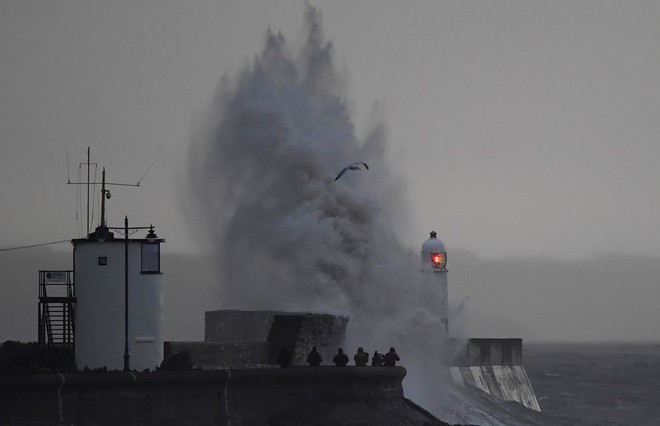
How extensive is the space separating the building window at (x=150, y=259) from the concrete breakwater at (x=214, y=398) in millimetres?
2785

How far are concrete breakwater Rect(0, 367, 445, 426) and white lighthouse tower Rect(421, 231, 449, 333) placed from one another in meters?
11.2

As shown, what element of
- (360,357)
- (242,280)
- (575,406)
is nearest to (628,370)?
(575,406)

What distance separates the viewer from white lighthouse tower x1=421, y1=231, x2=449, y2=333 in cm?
3806

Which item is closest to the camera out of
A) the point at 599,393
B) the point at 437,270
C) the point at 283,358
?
the point at 283,358

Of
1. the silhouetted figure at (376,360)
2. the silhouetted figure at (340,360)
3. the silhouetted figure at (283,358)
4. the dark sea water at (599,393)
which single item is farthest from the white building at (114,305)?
the dark sea water at (599,393)

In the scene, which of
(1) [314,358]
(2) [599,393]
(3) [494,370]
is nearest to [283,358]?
(1) [314,358]

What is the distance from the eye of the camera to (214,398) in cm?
2419

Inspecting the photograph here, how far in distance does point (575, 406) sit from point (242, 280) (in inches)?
870

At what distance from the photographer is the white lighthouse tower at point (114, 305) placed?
25672 mm

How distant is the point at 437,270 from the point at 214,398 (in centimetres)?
1516

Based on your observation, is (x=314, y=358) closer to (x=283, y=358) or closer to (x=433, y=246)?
(x=283, y=358)

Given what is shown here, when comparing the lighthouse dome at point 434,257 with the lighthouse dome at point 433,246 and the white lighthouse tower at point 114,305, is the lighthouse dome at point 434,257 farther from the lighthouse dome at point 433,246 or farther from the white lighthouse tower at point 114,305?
the white lighthouse tower at point 114,305

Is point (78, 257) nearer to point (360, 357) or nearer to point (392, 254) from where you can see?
point (360, 357)

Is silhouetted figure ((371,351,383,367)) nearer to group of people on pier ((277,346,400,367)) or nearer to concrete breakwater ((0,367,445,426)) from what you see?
group of people on pier ((277,346,400,367))
